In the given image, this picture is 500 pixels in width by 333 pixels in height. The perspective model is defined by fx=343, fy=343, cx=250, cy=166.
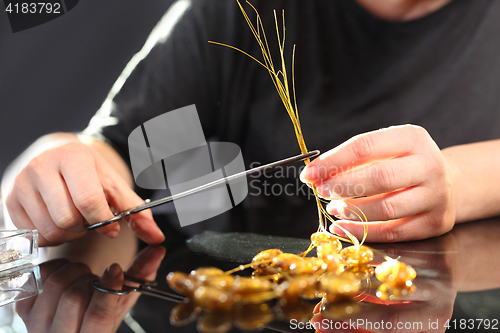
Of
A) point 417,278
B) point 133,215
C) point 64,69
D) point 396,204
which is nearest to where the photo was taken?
point 417,278

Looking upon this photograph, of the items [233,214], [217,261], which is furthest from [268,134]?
[217,261]

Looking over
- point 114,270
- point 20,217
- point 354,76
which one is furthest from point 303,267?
point 354,76

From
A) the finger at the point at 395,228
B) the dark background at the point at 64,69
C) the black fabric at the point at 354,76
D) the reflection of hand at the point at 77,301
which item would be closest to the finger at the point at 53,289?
the reflection of hand at the point at 77,301

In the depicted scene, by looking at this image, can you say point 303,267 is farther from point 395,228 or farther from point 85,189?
point 85,189

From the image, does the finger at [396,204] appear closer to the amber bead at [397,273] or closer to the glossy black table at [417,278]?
the glossy black table at [417,278]

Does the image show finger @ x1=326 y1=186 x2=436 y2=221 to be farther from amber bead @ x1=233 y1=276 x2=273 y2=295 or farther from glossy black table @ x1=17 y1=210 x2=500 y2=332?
amber bead @ x1=233 y1=276 x2=273 y2=295

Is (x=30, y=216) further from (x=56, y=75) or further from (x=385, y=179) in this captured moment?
(x=56, y=75)
